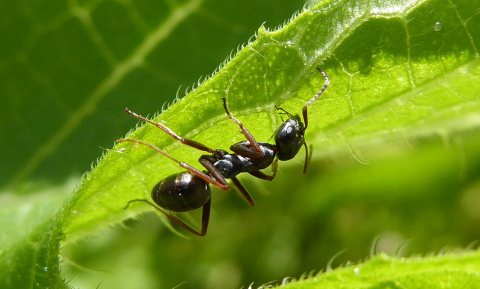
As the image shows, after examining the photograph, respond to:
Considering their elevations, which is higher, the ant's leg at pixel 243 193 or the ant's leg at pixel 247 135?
the ant's leg at pixel 247 135

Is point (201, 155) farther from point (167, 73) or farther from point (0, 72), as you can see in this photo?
point (0, 72)

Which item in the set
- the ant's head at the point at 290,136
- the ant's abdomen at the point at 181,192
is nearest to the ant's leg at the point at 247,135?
the ant's head at the point at 290,136

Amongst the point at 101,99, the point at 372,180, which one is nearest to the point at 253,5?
the point at 101,99

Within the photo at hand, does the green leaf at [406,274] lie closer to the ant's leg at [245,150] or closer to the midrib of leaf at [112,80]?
the ant's leg at [245,150]

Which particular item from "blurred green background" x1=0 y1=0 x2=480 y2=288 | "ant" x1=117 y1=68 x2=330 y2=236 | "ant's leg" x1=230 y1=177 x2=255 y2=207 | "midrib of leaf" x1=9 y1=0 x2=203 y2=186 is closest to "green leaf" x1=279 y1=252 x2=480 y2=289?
"ant" x1=117 y1=68 x2=330 y2=236

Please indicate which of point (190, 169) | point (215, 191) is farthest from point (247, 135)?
point (215, 191)

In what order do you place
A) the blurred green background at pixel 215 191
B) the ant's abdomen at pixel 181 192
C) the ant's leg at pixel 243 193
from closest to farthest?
the ant's abdomen at pixel 181 192 → the blurred green background at pixel 215 191 → the ant's leg at pixel 243 193

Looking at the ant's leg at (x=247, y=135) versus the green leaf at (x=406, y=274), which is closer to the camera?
the green leaf at (x=406, y=274)

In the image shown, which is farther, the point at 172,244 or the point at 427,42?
the point at 172,244

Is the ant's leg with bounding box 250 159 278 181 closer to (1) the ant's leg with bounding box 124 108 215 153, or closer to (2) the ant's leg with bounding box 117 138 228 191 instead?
(2) the ant's leg with bounding box 117 138 228 191
